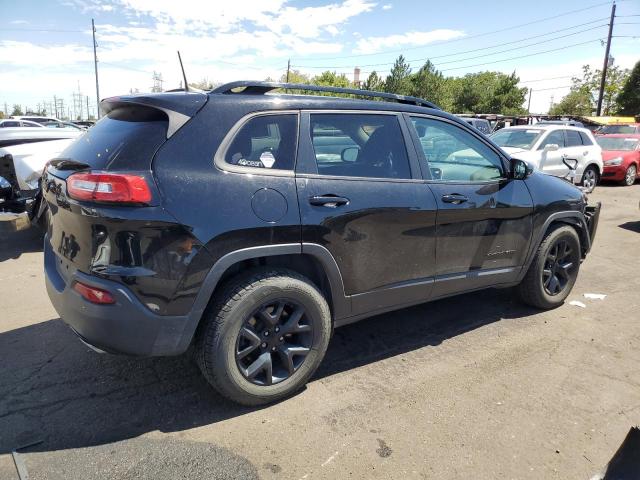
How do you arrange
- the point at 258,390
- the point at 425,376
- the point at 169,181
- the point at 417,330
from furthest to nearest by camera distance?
the point at 417,330 → the point at 425,376 → the point at 258,390 → the point at 169,181

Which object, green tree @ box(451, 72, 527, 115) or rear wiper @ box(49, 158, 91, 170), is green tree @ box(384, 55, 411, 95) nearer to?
green tree @ box(451, 72, 527, 115)

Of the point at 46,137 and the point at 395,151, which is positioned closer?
the point at 395,151

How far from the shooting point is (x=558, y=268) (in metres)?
4.50

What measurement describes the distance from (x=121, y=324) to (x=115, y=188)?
70 centimetres

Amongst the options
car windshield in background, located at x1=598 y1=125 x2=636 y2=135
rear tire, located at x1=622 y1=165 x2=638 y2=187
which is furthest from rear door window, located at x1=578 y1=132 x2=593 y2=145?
car windshield in background, located at x1=598 y1=125 x2=636 y2=135

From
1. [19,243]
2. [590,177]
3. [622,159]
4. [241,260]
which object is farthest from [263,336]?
[622,159]

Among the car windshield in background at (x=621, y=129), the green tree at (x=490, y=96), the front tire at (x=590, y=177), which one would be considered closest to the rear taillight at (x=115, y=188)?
the front tire at (x=590, y=177)

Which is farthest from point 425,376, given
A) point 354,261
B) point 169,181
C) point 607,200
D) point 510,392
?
point 607,200

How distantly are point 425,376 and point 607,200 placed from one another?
1071 centimetres

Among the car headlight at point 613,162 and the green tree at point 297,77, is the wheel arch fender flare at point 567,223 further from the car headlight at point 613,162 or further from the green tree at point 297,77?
the green tree at point 297,77

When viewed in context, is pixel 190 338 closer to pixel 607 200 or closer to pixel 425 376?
pixel 425 376

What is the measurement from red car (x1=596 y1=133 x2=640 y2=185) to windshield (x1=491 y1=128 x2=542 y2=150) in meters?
4.70

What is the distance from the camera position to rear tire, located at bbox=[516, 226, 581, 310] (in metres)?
4.28

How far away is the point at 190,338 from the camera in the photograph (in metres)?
2.59
